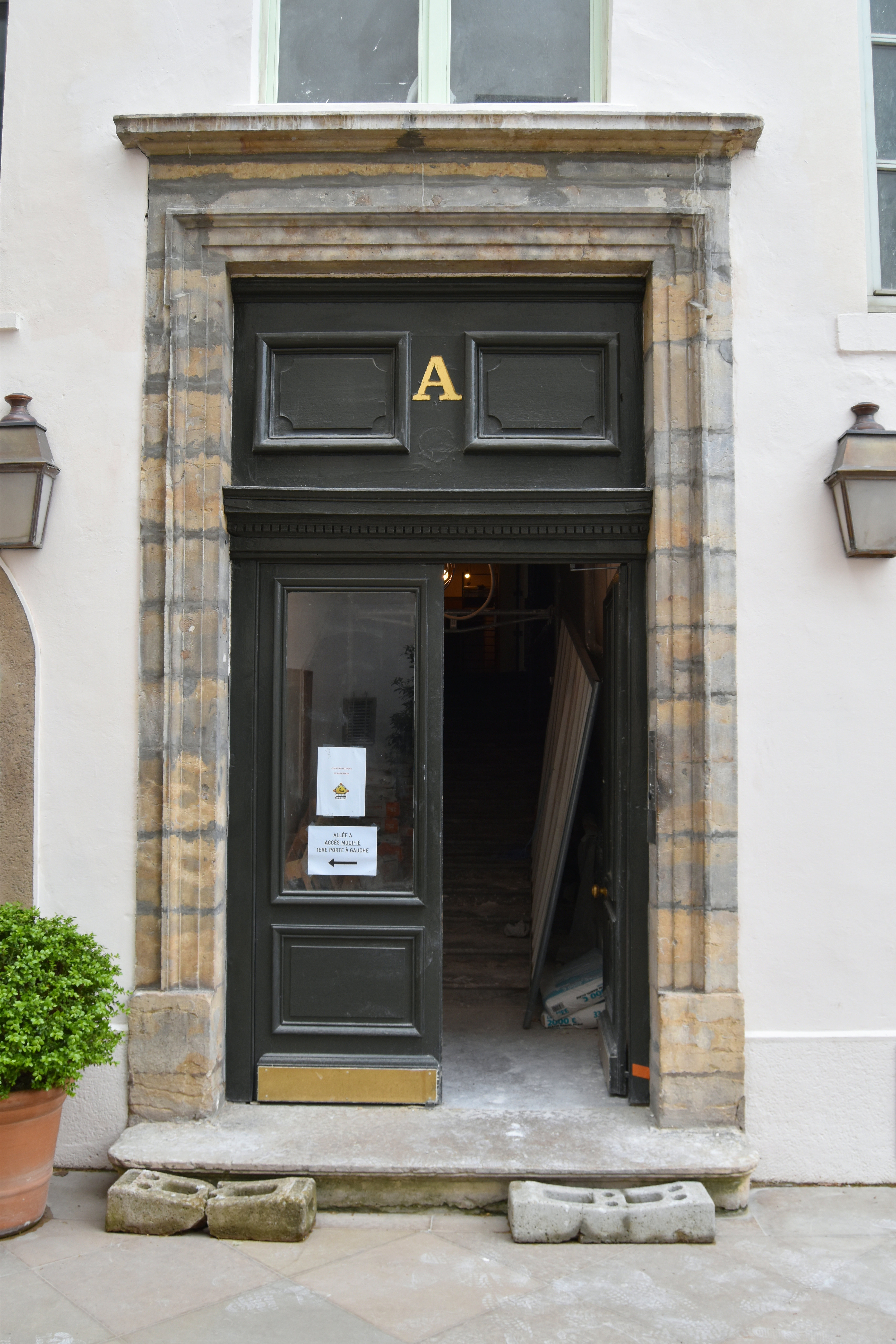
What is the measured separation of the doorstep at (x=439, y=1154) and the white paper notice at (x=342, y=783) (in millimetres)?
1345

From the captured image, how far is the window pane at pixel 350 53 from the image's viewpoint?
15.9 ft

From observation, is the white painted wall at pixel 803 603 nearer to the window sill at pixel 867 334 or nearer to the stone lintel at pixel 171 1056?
the window sill at pixel 867 334

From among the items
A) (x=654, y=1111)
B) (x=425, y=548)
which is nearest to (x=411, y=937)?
(x=654, y=1111)

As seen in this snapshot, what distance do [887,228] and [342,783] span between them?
3743 mm

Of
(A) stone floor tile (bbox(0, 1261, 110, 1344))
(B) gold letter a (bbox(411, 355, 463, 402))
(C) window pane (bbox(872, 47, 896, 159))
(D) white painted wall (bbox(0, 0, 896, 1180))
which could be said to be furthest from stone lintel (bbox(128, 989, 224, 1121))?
(C) window pane (bbox(872, 47, 896, 159))

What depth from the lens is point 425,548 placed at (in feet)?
15.4

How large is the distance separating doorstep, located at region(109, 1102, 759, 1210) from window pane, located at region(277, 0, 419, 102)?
4.75 metres

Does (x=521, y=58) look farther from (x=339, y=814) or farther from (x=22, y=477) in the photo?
(x=339, y=814)

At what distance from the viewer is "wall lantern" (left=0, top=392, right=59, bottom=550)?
4.45m

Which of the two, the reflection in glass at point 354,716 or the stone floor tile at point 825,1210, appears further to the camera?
the reflection in glass at point 354,716

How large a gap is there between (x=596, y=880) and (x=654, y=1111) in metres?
1.60

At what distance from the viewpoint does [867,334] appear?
449 cm

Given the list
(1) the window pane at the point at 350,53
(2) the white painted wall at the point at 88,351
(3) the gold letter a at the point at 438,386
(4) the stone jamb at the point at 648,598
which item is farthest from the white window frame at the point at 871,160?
(2) the white painted wall at the point at 88,351

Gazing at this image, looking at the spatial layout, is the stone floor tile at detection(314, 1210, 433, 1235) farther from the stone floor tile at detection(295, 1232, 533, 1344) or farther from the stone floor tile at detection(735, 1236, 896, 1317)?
the stone floor tile at detection(735, 1236, 896, 1317)
